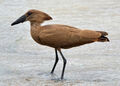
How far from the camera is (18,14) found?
1056cm

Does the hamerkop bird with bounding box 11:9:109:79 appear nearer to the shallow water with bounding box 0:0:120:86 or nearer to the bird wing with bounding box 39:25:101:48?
the bird wing with bounding box 39:25:101:48

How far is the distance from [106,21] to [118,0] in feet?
7.69

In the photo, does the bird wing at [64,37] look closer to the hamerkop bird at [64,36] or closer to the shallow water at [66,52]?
the hamerkop bird at [64,36]

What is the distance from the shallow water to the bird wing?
487 millimetres

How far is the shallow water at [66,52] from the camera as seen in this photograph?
6164 mm

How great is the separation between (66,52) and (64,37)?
1654mm

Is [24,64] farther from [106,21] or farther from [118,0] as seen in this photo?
[118,0]

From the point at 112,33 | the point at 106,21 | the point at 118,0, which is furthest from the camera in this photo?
the point at 118,0

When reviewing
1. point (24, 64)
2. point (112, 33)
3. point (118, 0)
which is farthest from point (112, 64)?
point (118, 0)

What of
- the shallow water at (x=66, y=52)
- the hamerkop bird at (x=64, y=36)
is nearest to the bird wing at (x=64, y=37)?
the hamerkop bird at (x=64, y=36)

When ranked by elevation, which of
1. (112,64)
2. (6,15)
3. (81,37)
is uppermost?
(81,37)

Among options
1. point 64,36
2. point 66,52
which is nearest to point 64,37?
point 64,36

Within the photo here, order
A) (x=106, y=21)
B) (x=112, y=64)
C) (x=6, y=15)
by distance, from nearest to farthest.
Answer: (x=112, y=64) < (x=106, y=21) < (x=6, y=15)

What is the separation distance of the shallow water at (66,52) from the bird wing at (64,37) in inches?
19.2
